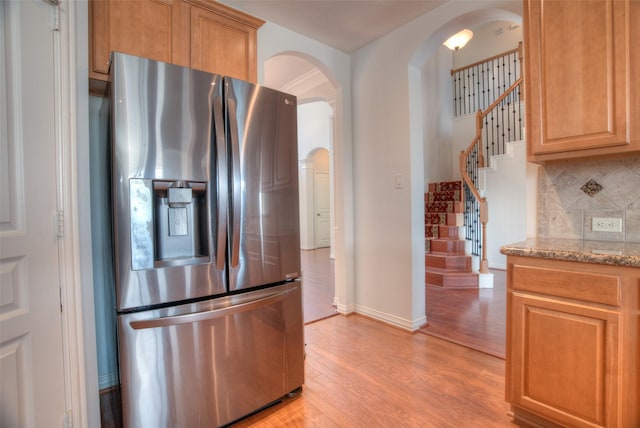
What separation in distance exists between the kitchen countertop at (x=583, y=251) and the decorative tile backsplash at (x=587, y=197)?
0.08m

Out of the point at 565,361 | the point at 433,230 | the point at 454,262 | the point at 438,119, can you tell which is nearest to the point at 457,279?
the point at 454,262

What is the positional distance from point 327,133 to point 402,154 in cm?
455

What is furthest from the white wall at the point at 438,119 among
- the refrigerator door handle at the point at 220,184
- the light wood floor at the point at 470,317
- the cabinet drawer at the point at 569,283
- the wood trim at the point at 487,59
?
the refrigerator door handle at the point at 220,184

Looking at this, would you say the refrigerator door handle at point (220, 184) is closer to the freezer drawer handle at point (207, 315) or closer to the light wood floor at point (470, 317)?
the freezer drawer handle at point (207, 315)

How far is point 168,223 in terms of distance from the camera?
1.50 metres

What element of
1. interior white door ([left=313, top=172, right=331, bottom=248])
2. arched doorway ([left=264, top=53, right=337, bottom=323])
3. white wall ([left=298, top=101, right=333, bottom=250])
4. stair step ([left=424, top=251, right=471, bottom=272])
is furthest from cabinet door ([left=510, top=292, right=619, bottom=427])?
interior white door ([left=313, top=172, right=331, bottom=248])

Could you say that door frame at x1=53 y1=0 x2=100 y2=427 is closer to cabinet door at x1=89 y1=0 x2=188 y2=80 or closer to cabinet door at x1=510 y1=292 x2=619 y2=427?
cabinet door at x1=89 y1=0 x2=188 y2=80

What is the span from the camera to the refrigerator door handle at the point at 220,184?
60.7 inches

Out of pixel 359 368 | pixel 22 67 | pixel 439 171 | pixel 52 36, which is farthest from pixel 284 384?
pixel 439 171

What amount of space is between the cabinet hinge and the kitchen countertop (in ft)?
6.91

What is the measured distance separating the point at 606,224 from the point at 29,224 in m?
2.78

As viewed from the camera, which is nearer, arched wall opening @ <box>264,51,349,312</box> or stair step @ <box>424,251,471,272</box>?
arched wall opening @ <box>264,51,349,312</box>

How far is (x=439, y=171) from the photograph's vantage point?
6.22 metres

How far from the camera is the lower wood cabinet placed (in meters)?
1.31
